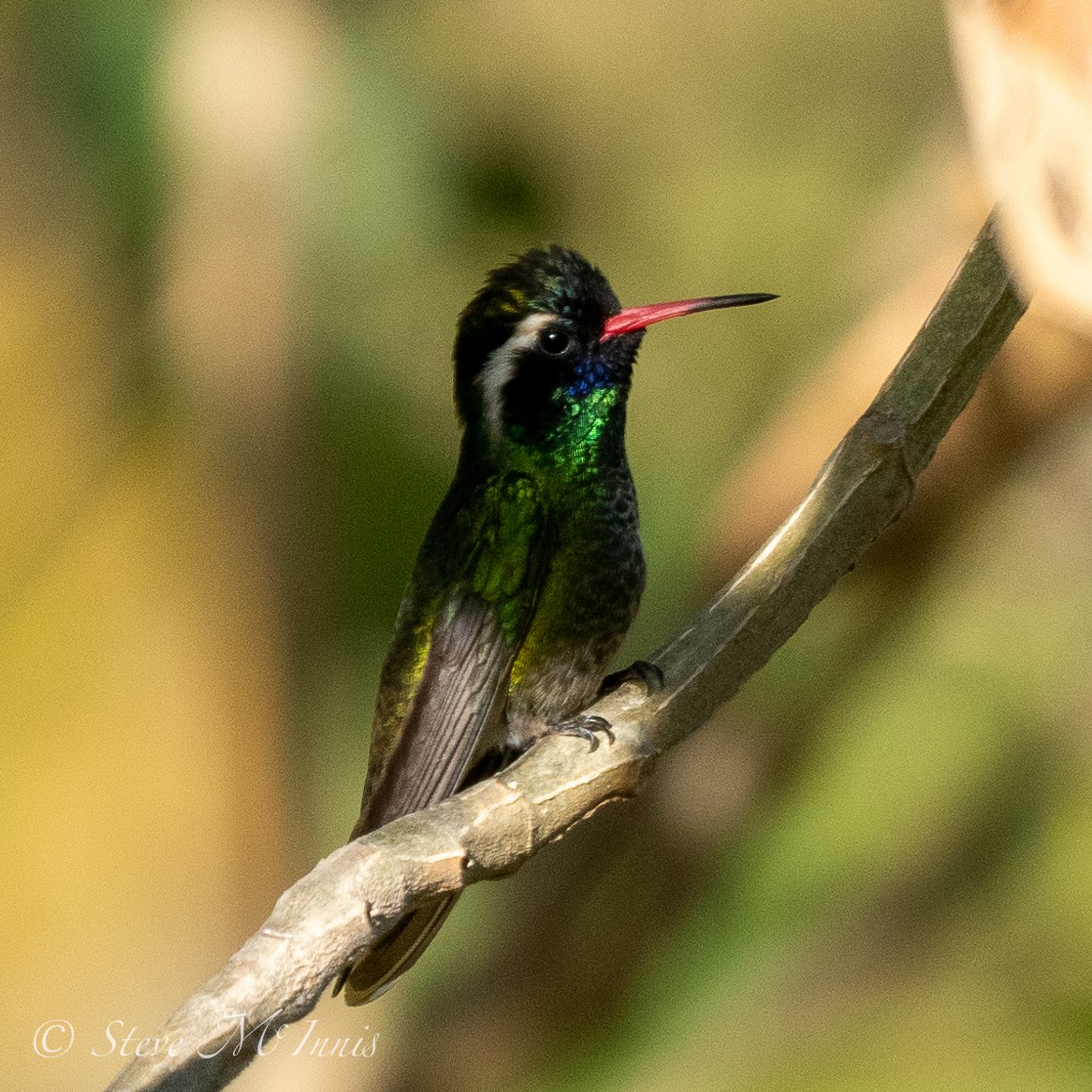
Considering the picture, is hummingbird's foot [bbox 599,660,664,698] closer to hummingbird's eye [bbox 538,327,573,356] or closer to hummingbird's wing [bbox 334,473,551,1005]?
hummingbird's wing [bbox 334,473,551,1005]

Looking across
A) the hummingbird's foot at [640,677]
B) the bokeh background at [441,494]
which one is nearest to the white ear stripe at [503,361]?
the hummingbird's foot at [640,677]

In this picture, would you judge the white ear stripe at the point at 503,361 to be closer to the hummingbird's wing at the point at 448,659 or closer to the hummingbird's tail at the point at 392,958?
the hummingbird's wing at the point at 448,659

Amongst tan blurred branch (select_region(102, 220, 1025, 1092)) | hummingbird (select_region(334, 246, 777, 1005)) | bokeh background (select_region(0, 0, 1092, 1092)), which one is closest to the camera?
tan blurred branch (select_region(102, 220, 1025, 1092))

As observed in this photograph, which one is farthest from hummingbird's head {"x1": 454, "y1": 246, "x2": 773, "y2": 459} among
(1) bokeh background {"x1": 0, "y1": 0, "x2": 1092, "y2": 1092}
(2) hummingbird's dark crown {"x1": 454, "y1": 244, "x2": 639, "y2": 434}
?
(1) bokeh background {"x1": 0, "y1": 0, "x2": 1092, "y2": 1092}

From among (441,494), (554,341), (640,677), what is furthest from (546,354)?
(441,494)

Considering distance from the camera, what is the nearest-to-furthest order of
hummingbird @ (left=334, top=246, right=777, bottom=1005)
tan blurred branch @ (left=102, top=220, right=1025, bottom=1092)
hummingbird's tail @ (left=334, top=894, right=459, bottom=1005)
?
tan blurred branch @ (left=102, top=220, right=1025, bottom=1092)
hummingbird's tail @ (left=334, top=894, right=459, bottom=1005)
hummingbird @ (left=334, top=246, right=777, bottom=1005)

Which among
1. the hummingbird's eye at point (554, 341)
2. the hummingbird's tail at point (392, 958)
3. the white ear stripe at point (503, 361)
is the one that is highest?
the hummingbird's eye at point (554, 341)
